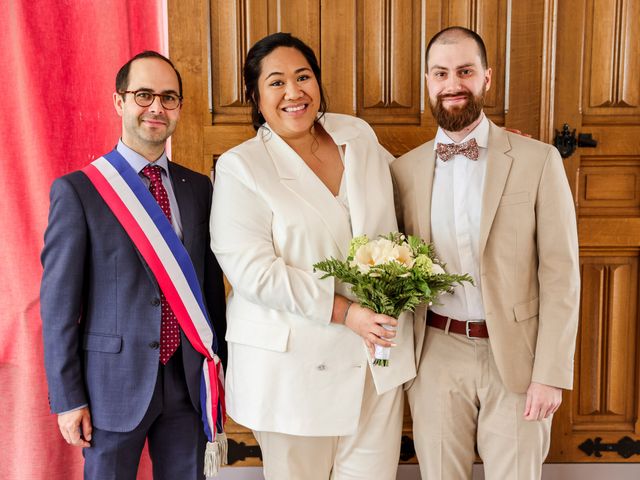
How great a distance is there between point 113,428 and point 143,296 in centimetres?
40

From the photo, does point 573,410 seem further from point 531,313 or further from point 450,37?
point 450,37

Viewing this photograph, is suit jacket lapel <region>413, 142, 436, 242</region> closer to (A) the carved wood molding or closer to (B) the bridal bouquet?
(B) the bridal bouquet

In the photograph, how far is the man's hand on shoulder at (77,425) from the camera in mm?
1805

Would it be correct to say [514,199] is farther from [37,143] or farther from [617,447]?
[37,143]

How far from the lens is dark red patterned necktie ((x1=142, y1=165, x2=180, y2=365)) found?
75.1 inches

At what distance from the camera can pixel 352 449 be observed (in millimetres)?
2035

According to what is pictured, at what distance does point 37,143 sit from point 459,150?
1.67m

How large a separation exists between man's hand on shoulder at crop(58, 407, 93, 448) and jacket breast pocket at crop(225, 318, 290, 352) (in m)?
0.49

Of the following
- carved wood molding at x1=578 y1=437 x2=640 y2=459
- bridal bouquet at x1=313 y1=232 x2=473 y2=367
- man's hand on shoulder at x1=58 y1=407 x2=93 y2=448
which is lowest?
carved wood molding at x1=578 y1=437 x2=640 y2=459

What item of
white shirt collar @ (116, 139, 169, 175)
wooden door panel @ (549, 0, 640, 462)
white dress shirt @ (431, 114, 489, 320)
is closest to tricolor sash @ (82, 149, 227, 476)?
white shirt collar @ (116, 139, 169, 175)

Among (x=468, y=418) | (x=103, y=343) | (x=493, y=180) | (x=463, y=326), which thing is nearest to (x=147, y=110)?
(x=103, y=343)

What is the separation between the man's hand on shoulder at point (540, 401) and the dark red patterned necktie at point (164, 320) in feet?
3.68

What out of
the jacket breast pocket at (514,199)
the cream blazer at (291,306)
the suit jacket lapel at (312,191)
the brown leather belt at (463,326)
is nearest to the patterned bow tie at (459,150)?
the jacket breast pocket at (514,199)

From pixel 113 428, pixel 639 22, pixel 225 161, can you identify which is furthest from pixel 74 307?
pixel 639 22
